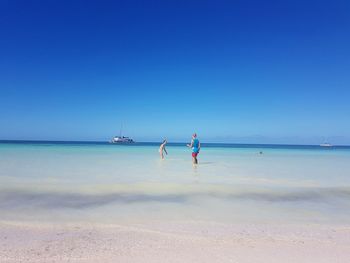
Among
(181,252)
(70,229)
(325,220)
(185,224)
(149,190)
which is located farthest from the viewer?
(149,190)

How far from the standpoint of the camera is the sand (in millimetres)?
3988

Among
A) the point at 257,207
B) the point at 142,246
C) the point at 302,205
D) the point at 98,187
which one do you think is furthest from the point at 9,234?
the point at 302,205

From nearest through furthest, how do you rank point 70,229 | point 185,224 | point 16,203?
point 70,229, point 185,224, point 16,203

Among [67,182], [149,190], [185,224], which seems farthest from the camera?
[67,182]

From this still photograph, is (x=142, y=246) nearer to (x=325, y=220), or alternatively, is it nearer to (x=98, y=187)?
(x=325, y=220)

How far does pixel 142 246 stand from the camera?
4.39 metres

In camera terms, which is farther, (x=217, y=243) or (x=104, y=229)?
(x=104, y=229)

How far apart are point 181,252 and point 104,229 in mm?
1721

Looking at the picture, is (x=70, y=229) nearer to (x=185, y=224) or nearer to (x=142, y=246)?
(x=142, y=246)

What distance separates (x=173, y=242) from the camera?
458 centimetres

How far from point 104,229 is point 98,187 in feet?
15.2

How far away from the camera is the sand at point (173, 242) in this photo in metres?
3.99

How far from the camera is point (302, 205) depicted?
7547 millimetres

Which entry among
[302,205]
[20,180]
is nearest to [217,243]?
[302,205]
